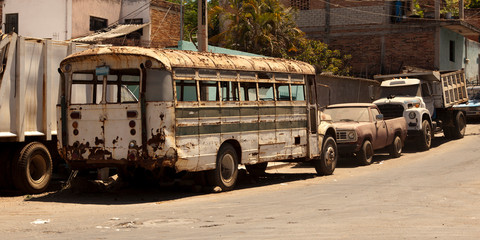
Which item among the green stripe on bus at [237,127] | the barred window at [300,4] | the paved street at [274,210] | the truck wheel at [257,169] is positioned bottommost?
the paved street at [274,210]

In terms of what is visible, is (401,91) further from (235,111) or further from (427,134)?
(235,111)

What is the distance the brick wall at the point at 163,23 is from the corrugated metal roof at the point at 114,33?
6.25 ft

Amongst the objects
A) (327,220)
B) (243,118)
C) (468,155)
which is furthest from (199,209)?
(468,155)

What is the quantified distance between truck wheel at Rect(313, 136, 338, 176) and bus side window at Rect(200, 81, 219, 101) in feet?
14.7

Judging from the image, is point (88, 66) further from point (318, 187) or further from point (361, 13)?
point (361, 13)

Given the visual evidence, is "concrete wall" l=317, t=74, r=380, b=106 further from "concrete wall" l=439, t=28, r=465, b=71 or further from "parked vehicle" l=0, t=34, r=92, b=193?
"parked vehicle" l=0, t=34, r=92, b=193

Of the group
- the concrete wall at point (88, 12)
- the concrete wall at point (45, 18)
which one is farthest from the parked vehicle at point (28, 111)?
the concrete wall at point (88, 12)

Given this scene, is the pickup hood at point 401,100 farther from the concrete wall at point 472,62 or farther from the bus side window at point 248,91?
the concrete wall at point 472,62

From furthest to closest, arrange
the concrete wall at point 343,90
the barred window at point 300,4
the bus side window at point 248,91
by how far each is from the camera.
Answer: the barred window at point 300,4 → the concrete wall at point 343,90 → the bus side window at point 248,91

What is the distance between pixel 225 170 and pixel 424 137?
13.1 metres

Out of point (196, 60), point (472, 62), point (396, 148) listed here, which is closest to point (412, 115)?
point (396, 148)

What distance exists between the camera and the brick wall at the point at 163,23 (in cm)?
4556

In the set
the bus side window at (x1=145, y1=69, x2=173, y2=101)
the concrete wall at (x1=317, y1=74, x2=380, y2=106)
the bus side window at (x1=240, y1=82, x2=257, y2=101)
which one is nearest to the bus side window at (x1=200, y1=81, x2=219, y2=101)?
the bus side window at (x1=240, y1=82, x2=257, y2=101)

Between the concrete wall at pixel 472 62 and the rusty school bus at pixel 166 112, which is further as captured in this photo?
the concrete wall at pixel 472 62
